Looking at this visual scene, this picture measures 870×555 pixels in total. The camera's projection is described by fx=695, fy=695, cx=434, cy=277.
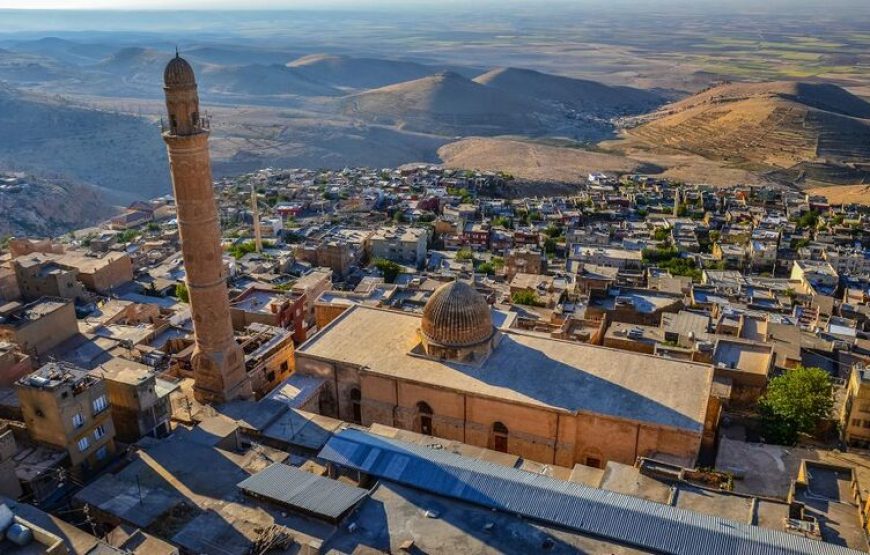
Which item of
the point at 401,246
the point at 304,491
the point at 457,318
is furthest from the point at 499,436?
the point at 401,246

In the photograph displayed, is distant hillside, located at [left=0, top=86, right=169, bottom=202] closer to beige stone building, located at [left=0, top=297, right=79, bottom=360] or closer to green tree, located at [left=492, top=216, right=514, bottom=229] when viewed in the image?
green tree, located at [left=492, top=216, right=514, bottom=229]

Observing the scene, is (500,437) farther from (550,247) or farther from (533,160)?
(533,160)

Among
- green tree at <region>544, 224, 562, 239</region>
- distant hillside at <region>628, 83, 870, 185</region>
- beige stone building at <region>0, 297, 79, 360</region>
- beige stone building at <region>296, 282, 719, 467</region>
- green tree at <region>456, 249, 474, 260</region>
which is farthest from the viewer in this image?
distant hillside at <region>628, 83, 870, 185</region>

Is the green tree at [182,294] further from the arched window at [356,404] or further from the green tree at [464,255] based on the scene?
the green tree at [464,255]

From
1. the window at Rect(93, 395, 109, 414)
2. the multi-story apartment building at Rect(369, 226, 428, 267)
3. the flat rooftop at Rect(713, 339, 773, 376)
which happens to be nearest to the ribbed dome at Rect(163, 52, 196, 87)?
the window at Rect(93, 395, 109, 414)

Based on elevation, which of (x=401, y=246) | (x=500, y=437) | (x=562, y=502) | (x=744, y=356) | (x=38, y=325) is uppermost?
(x=562, y=502)

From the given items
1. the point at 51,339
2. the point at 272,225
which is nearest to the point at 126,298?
the point at 51,339

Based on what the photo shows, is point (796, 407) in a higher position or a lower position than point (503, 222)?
higher
